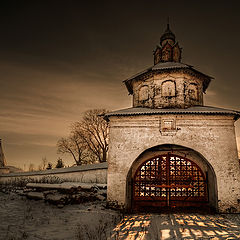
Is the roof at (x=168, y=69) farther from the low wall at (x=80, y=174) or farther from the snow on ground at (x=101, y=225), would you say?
the low wall at (x=80, y=174)

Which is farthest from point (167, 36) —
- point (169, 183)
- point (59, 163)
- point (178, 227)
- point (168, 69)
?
point (59, 163)

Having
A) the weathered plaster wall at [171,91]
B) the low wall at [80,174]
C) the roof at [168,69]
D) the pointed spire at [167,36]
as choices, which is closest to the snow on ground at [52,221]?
the weathered plaster wall at [171,91]

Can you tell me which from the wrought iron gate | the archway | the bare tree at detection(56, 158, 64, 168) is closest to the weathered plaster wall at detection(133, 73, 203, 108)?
the archway

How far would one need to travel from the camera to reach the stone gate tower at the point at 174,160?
31.9 ft

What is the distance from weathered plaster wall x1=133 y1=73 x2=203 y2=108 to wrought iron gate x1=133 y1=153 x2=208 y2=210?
3175 mm

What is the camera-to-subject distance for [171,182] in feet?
35.3

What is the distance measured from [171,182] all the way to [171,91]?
5.22m

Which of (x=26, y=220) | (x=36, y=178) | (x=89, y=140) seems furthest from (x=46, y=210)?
(x=89, y=140)

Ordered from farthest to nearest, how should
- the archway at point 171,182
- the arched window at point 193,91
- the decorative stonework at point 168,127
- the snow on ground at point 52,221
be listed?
the arched window at point 193,91, the archway at point 171,182, the decorative stonework at point 168,127, the snow on ground at point 52,221

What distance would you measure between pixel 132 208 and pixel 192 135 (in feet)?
15.7

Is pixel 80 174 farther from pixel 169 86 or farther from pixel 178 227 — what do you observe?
pixel 178 227

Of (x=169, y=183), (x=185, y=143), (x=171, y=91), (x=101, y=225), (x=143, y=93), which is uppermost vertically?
(x=143, y=93)

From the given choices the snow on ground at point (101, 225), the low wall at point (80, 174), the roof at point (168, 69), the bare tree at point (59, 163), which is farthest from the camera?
the bare tree at point (59, 163)

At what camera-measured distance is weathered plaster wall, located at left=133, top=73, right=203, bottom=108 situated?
39.4 feet
